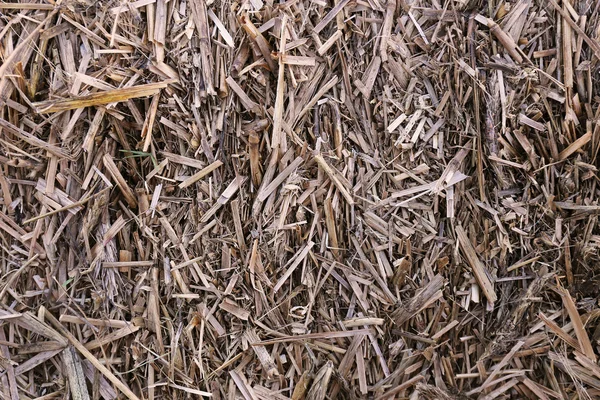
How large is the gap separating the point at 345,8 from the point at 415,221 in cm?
71

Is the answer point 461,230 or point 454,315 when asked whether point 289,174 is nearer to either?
point 461,230

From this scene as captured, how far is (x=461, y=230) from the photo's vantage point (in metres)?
1.76

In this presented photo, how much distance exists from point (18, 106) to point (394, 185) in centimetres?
121

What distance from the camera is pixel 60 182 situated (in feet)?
5.81

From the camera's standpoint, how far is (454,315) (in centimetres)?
176

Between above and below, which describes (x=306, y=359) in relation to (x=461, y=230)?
below

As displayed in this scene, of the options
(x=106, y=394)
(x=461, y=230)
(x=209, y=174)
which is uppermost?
(x=209, y=174)

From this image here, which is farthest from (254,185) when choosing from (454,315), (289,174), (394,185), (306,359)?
(454,315)

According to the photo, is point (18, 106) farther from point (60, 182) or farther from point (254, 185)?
point (254, 185)

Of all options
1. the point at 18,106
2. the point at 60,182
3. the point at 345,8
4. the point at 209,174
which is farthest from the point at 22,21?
the point at 345,8

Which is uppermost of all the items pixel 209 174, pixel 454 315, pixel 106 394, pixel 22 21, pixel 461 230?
pixel 22 21

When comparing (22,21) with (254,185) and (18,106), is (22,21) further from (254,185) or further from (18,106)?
(254,185)

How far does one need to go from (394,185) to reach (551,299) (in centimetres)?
61

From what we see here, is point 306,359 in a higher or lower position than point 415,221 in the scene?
lower
